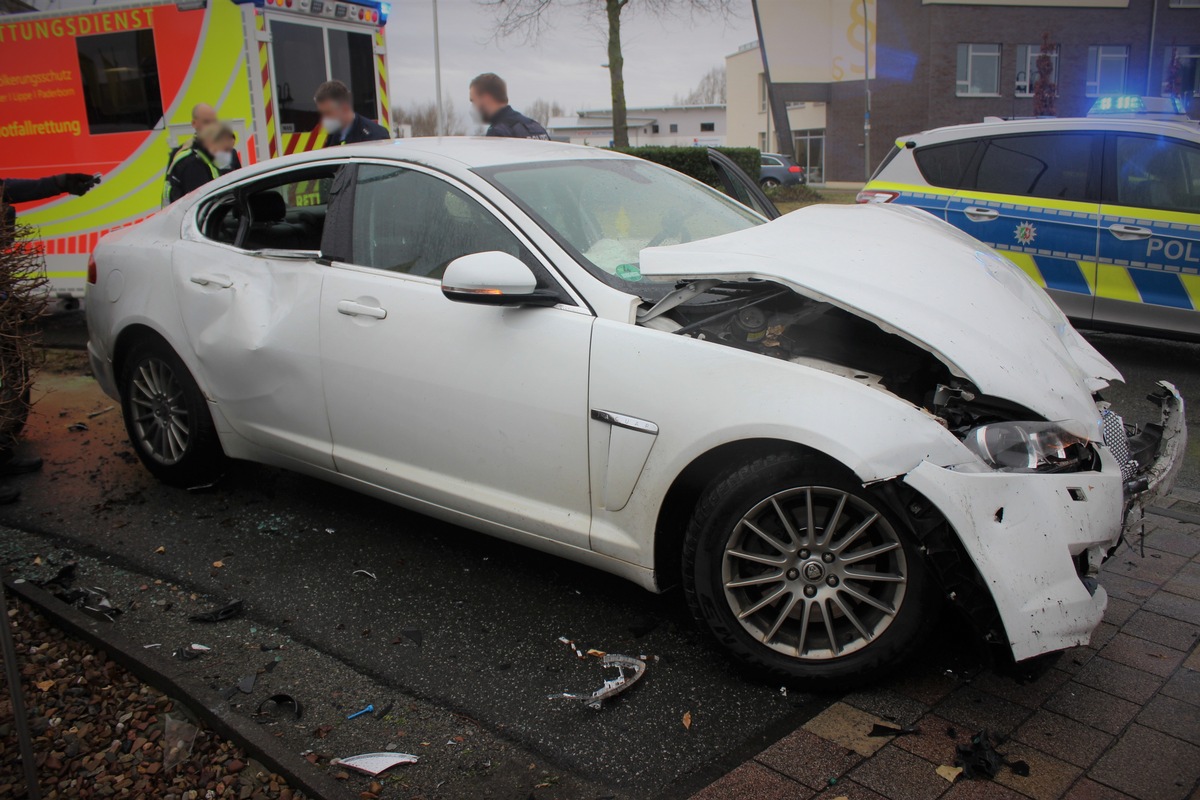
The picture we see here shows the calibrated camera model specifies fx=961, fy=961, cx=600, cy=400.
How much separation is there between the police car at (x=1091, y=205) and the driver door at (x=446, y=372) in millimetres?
5122

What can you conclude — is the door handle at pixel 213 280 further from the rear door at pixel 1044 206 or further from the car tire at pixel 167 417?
the rear door at pixel 1044 206

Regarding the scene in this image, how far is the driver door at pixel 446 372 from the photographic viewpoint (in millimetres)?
3283

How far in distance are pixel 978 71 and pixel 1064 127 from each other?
35.5 metres

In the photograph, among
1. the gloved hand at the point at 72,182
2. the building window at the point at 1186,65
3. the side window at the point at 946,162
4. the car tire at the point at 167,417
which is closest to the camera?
the car tire at the point at 167,417

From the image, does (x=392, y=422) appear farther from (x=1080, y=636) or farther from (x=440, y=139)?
(x=1080, y=636)

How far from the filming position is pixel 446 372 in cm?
351

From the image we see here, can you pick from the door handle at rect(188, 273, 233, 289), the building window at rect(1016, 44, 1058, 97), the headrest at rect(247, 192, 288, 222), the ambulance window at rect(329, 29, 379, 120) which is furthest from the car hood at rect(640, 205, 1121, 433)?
the building window at rect(1016, 44, 1058, 97)

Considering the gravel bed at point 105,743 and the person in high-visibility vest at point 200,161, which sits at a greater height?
the person in high-visibility vest at point 200,161

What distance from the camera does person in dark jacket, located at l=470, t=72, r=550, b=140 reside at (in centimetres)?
670

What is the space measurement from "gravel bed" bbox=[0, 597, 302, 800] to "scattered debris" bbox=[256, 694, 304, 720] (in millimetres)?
174

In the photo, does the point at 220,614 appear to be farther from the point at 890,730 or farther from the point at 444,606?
the point at 890,730

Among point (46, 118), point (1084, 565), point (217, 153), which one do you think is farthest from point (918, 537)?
point (46, 118)

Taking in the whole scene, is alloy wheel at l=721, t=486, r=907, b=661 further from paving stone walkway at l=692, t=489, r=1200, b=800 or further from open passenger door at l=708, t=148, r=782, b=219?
open passenger door at l=708, t=148, r=782, b=219

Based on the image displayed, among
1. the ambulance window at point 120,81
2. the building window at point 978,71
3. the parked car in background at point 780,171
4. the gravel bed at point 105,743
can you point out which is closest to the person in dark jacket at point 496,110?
the ambulance window at point 120,81
